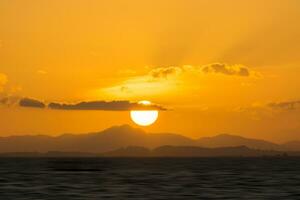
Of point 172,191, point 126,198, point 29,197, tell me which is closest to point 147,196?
point 126,198

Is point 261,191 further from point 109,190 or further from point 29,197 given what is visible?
point 29,197

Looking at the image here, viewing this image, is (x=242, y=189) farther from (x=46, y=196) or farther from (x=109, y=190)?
(x=46, y=196)

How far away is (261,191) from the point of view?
84.2 metres

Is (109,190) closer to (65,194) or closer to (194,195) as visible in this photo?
(65,194)

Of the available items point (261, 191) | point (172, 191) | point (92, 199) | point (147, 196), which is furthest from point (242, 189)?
point (92, 199)

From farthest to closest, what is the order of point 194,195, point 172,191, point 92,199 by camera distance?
point 172,191
point 194,195
point 92,199

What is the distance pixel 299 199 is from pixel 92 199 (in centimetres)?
2482

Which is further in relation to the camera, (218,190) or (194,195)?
(218,190)

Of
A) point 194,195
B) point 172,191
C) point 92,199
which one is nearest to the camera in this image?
point 92,199

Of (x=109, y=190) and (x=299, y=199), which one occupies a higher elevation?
(x=109, y=190)

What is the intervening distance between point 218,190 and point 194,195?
9.00 m

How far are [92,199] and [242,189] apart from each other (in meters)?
25.1

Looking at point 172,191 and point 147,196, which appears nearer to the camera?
point 147,196

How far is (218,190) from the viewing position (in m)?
85.0
